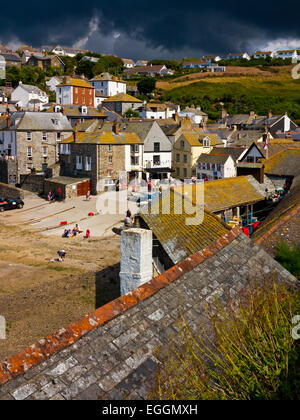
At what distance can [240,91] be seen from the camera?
12975cm

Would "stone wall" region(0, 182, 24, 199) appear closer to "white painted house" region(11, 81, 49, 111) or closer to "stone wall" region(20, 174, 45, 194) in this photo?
"stone wall" region(20, 174, 45, 194)

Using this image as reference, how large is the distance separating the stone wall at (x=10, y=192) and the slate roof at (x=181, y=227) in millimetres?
31156

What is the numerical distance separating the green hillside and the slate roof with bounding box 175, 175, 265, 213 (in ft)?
269

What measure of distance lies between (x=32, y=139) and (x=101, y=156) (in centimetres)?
1386

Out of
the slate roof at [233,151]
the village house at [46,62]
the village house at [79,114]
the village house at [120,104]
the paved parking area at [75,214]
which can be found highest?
the village house at [46,62]

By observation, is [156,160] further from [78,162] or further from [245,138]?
[245,138]

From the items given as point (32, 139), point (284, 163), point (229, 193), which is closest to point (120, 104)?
point (32, 139)

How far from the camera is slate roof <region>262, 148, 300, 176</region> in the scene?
3612 centimetres

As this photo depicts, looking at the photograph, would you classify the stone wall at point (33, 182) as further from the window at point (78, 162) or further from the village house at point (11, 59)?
the village house at point (11, 59)

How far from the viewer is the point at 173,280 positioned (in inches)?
297

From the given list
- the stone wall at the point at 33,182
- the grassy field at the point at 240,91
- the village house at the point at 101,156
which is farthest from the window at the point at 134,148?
the grassy field at the point at 240,91

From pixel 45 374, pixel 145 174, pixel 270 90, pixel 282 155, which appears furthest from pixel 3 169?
pixel 270 90

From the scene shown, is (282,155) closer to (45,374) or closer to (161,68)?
(45,374)

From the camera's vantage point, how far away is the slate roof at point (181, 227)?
1451cm
